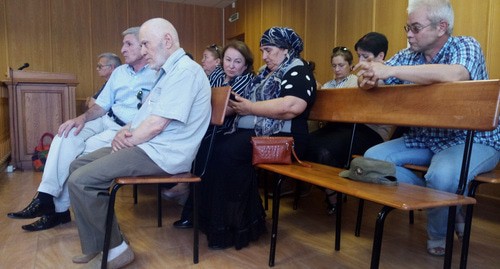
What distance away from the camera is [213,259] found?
1.92 meters

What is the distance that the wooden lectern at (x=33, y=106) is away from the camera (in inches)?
172

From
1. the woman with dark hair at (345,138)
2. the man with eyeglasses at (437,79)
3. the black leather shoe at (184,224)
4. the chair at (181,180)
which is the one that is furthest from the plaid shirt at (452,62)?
the black leather shoe at (184,224)

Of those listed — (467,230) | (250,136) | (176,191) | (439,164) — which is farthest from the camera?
(176,191)

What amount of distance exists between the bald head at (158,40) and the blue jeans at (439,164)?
1.14 m

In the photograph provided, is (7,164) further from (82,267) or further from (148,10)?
(148,10)

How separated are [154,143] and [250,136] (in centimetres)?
55

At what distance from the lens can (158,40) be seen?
1861 millimetres

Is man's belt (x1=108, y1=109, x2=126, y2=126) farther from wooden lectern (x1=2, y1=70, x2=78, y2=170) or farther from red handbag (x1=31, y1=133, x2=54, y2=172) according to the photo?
wooden lectern (x1=2, y1=70, x2=78, y2=170)

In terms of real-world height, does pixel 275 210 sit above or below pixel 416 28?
below

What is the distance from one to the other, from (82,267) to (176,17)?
632 cm

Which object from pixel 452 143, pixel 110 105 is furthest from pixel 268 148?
pixel 110 105

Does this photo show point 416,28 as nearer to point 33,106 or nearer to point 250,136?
point 250,136

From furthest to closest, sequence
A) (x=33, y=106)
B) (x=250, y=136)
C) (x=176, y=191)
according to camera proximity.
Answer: (x=33, y=106) → (x=176, y=191) → (x=250, y=136)

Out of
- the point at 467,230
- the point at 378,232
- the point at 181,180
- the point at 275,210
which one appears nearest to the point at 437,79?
the point at 467,230
